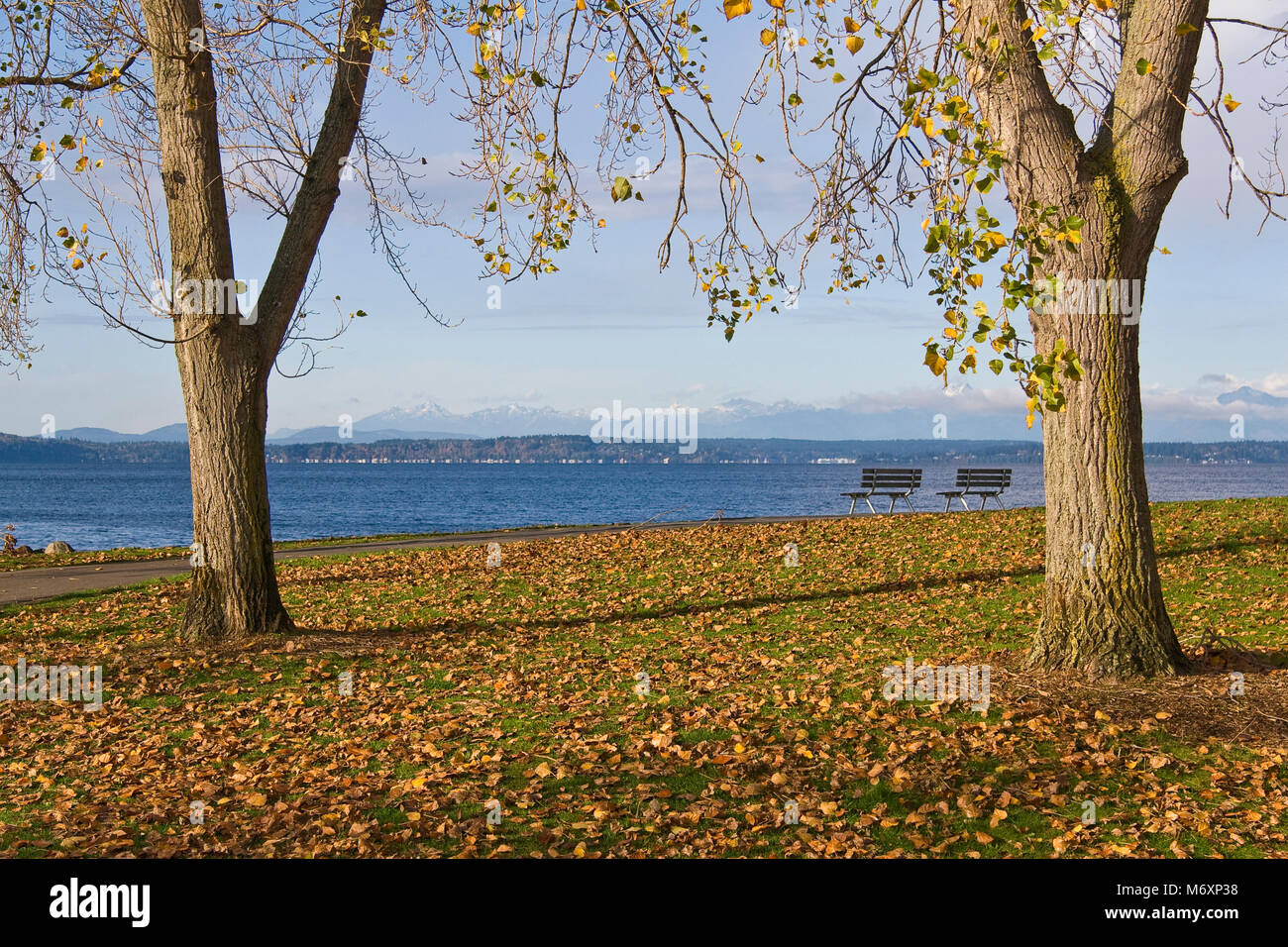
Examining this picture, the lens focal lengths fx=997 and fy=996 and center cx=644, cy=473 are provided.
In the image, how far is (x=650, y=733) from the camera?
716 centimetres

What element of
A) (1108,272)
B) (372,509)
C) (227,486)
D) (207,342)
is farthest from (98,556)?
(372,509)

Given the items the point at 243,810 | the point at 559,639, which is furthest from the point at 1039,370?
the point at 559,639

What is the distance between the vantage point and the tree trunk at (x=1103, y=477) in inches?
307

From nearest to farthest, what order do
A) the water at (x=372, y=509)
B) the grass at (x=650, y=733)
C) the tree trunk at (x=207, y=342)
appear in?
the grass at (x=650, y=733)
the tree trunk at (x=207, y=342)
the water at (x=372, y=509)

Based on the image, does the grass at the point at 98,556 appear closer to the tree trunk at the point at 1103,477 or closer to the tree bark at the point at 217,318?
the tree bark at the point at 217,318

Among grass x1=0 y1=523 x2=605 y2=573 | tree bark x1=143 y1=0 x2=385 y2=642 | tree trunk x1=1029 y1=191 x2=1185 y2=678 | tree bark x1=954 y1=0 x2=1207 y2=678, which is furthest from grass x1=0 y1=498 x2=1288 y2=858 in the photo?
grass x1=0 y1=523 x2=605 y2=573

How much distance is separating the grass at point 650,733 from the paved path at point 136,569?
5.21ft

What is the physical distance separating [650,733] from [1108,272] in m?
5.02

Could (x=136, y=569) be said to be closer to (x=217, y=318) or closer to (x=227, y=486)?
(x=227, y=486)

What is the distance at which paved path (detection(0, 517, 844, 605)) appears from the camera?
14.9 meters

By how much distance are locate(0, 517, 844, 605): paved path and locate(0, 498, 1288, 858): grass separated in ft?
5.21

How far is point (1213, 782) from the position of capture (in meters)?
6.11

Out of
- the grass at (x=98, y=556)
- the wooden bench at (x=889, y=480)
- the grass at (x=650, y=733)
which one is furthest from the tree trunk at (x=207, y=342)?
the wooden bench at (x=889, y=480)
